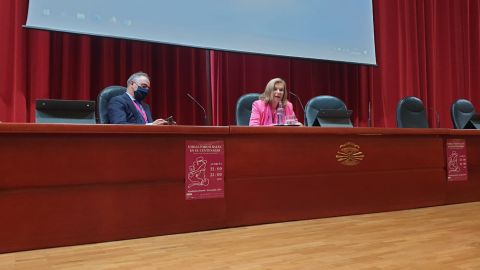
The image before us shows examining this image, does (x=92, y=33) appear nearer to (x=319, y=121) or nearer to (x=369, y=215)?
(x=319, y=121)

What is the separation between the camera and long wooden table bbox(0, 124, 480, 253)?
1437 millimetres

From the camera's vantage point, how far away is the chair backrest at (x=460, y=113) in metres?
3.22

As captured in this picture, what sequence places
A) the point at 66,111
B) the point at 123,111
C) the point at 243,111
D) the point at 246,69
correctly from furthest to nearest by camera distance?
1. the point at 246,69
2. the point at 243,111
3. the point at 123,111
4. the point at 66,111

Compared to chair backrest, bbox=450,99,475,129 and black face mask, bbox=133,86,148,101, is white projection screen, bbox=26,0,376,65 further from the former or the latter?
chair backrest, bbox=450,99,475,129

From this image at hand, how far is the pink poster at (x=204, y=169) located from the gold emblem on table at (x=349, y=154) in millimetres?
596

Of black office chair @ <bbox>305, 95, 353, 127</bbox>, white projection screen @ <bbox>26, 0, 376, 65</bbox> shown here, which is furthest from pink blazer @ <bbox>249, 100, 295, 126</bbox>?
white projection screen @ <bbox>26, 0, 376, 65</bbox>

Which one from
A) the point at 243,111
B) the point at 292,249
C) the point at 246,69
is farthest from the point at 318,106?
the point at 292,249

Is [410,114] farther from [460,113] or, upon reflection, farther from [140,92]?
[140,92]

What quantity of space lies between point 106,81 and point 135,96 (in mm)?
734

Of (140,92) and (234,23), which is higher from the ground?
(234,23)

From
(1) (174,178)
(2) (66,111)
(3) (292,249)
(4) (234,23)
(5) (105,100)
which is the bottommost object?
(3) (292,249)

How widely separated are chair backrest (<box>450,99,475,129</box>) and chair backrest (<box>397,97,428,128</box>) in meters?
0.33

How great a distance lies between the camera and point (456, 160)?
2.41 metres

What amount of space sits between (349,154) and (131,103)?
1114 millimetres
